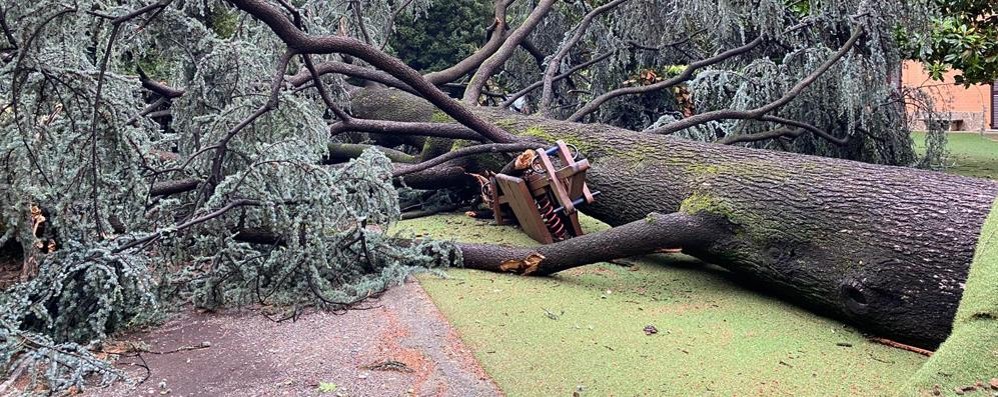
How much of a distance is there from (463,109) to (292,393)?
Result: 308 cm

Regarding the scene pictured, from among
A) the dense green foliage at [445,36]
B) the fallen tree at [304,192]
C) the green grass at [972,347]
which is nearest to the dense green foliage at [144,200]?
the fallen tree at [304,192]

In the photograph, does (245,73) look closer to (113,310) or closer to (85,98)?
(85,98)

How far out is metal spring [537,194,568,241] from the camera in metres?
5.15

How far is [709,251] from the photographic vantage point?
162 inches

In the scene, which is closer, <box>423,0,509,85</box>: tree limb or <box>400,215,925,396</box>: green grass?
<box>400,215,925,396</box>: green grass

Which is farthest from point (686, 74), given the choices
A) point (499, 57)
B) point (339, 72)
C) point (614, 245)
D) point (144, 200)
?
point (144, 200)

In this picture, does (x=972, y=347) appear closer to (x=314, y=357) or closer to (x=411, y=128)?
(x=314, y=357)

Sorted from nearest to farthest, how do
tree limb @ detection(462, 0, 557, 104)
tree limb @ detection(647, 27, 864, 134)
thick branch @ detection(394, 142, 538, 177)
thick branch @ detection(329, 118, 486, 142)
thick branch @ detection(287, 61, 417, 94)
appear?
thick branch @ detection(287, 61, 417, 94), thick branch @ detection(394, 142, 538, 177), thick branch @ detection(329, 118, 486, 142), tree limb @ detection(647, 27, 864, 134), tree limb @ detection(462, 0, 557, 104)

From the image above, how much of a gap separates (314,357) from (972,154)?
12126 mm

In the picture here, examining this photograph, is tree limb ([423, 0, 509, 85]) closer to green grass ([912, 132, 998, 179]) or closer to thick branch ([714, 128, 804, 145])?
thick branch ([714, 128, 804, 145])

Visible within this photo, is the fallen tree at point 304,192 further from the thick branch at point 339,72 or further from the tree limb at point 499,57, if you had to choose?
the tree limb at point 499,57

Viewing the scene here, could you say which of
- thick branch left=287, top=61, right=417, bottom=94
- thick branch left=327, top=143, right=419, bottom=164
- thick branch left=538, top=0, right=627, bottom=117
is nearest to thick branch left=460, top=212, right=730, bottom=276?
thick branch left=287, top=61, right=417, bottom=94

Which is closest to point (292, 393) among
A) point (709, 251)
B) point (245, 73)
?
point (709, 251)

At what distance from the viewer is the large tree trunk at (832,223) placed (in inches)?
125
